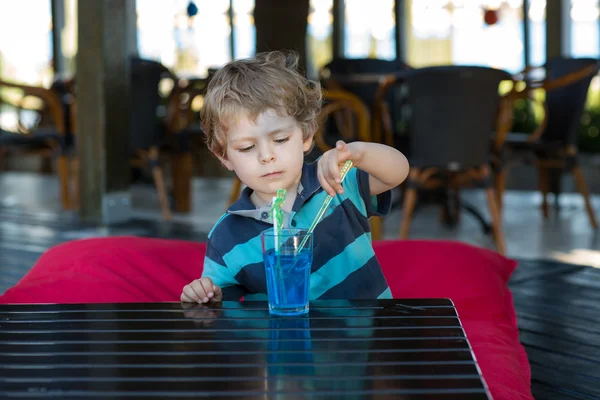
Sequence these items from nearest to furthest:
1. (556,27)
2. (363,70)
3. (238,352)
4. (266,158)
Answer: (238,352) → (266,158) → (363,70) → (556,27)

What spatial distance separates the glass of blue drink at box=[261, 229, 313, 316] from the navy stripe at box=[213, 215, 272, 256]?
41cm

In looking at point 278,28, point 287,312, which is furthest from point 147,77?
point 287,312

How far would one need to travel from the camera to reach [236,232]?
4.91 feet

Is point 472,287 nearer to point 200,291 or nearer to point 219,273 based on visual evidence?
point 219,273

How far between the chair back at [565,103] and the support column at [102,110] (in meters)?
2.68

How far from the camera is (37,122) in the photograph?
8391 millimetres

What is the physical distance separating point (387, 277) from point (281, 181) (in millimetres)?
917

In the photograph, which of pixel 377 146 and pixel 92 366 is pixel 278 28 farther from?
pixel 92 366

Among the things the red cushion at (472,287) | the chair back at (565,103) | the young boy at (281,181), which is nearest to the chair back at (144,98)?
the chair back at (565,103)

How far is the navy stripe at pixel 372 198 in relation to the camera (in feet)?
5.19

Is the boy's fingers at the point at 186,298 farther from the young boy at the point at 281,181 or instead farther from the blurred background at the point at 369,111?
the blurred background at the point at 369,111

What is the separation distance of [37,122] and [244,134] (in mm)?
7602

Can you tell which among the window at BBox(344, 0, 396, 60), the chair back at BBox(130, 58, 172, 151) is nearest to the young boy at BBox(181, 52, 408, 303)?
the chair back at BBox(130, 58, 172, 151)

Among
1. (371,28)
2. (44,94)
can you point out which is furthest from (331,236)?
(371,28)
